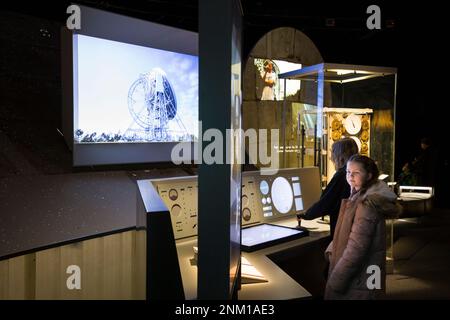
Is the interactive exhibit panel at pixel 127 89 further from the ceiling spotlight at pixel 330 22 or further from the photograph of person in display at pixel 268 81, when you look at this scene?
the ceiling spotlight at pixel 330 22

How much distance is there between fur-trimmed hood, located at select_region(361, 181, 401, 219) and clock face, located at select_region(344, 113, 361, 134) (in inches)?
98.1

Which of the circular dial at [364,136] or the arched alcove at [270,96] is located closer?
the circular dial at [364,136]

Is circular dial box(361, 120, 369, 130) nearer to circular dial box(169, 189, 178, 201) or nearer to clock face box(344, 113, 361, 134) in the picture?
clock face box(344, 113, 361, 134)

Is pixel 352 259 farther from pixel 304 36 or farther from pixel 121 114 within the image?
pixel 304 36

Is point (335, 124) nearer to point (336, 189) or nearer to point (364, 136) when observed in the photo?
point (364, 136)

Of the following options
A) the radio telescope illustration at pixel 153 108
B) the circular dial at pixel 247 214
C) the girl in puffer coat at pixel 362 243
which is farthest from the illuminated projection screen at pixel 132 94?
the girl in puffer coat at pixel 362 243

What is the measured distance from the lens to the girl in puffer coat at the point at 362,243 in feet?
7.16

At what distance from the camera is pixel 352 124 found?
468cm

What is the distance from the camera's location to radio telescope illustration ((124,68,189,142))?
3941 mm

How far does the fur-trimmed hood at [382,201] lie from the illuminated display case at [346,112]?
7.25 ft

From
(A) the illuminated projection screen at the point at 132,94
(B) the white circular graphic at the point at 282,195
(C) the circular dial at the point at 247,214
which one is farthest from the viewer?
(A) the illuminated projection screen at the point at 132,94

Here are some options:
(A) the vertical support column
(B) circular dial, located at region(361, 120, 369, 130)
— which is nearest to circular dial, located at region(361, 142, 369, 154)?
(B) circular dial, located at region(361, 120, 369, 130)

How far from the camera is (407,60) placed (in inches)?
360
